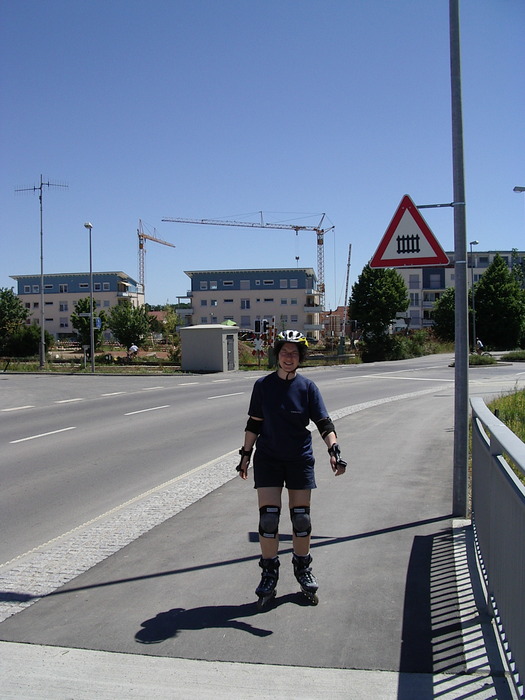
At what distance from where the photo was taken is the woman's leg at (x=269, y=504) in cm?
445

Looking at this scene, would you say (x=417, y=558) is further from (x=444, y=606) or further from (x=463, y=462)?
(x=463, y=462)

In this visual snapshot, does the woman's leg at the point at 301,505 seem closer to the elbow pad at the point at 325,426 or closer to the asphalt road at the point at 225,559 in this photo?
the asphalt road at the point at 225,559

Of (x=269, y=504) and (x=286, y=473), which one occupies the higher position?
(x=286, y=473)

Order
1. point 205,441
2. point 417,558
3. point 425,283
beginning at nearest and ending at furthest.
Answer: point 417,558 → point 205,441 → point 425,283

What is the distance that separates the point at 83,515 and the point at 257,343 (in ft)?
97.4

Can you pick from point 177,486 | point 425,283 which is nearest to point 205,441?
point 177,486

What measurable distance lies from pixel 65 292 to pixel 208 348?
73142mm

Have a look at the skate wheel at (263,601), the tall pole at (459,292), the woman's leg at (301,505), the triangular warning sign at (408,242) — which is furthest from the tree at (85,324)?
the skate wheel at (263,601)

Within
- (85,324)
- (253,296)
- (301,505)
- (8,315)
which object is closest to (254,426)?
(301,505)

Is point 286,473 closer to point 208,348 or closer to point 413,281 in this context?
point 208,348

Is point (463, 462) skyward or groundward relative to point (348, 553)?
skyward

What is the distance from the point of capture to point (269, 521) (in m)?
4.46

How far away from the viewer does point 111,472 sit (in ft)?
30.9

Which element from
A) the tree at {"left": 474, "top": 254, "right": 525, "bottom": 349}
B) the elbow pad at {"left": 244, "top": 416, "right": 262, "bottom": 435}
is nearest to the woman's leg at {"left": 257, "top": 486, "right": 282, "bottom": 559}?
the elbow pad at {"left": 244, "top": 416, "right": 262, "bottom": 435}
